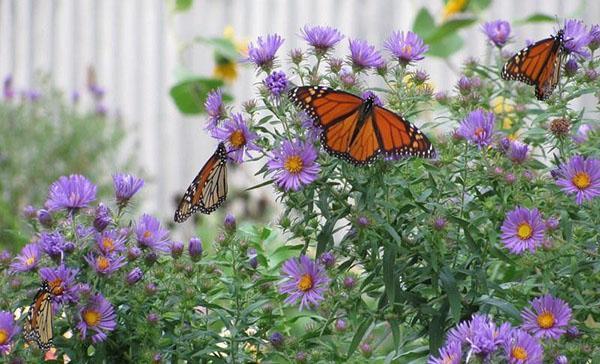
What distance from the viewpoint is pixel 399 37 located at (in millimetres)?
1271

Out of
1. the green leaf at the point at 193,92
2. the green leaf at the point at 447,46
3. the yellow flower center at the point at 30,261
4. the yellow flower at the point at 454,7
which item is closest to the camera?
the yellow flower center at the point at 30,261

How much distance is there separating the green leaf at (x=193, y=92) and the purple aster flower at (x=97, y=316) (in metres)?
1.97

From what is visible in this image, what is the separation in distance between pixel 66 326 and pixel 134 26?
12.9 feet

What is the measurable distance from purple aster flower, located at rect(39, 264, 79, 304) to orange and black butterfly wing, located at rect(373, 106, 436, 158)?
359 mm

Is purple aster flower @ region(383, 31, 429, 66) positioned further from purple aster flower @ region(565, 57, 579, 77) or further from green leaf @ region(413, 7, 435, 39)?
green leaf @ region(413, 7, 435, 39)

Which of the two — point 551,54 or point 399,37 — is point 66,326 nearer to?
point 399,37

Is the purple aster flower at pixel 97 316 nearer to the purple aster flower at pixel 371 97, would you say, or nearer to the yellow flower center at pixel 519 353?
the purple aster flower at pixel 371 97

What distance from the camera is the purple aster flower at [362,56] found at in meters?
1.22

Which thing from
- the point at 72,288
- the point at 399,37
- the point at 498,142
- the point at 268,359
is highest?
the point at 399,37

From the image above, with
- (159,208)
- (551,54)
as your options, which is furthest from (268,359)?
(159,208)

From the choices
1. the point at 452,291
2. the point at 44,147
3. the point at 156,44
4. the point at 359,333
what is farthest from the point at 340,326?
the point at 156,44

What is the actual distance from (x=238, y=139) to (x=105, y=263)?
0.20 m

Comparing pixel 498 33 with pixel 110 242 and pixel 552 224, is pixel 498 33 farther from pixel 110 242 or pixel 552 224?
pixel 110 242

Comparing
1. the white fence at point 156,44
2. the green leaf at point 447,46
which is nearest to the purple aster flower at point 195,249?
the green leaf at point 447,46
